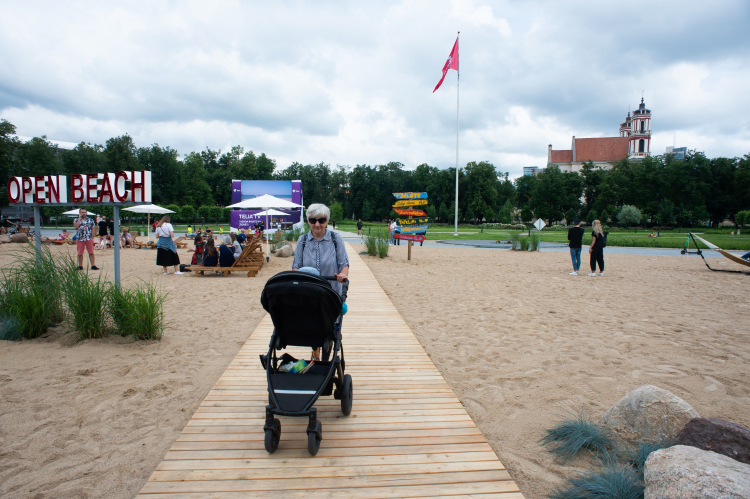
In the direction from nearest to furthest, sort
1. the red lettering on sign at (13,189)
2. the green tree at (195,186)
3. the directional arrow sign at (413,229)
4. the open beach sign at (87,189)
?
the open beach sign at (87,189), the red lettering on sign at (13,189), the directional arrow sign at (413,229), the green tree at (195,186)

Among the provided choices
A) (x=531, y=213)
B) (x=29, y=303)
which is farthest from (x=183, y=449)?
(x=531, y=213)

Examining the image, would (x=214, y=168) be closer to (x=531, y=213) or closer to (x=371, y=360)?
(x=531, y=213)

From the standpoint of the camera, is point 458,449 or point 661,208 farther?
point 661,208

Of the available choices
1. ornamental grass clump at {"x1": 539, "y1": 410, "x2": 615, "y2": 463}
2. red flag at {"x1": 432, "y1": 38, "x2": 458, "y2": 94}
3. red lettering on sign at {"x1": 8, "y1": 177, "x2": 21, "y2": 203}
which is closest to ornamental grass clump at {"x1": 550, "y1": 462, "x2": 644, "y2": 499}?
ornamental grass clump at {"x1": 539, "y1": 410, "x2": 615, "y2": 463}

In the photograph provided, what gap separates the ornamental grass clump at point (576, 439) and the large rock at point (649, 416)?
0.38ft

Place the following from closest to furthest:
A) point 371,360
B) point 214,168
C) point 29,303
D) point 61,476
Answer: point 61,476
point 371,360
point 29,303
point 214,168

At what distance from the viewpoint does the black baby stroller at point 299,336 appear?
2.64 metres

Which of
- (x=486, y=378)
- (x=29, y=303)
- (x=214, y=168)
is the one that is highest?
(x=214, y=168)

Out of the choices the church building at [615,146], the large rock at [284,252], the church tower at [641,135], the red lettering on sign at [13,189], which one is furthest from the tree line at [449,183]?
the red lettering on sign at [13,189]

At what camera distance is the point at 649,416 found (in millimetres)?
2814

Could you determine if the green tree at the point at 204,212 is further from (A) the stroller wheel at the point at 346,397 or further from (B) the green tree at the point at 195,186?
(A) the stroller wheel at the point at 346,397

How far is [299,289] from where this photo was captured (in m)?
2.70

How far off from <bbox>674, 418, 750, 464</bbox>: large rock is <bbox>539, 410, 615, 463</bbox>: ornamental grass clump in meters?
0.55

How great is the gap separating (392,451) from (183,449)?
1.39 m
